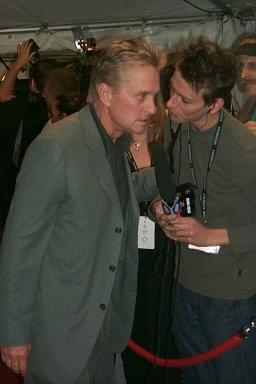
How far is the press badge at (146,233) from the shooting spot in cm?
200

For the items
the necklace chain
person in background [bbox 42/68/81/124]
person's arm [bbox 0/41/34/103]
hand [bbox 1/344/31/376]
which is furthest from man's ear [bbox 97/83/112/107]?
person's arm [bbox 0/41/34/103]

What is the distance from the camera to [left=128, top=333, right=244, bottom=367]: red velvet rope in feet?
5.95

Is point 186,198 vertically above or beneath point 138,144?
beneath

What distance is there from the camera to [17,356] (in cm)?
140

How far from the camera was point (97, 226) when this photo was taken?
1.40m

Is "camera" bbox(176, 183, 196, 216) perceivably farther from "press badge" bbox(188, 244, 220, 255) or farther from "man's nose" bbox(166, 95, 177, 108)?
"man's nose" bbox(166, 95, 177, 108)

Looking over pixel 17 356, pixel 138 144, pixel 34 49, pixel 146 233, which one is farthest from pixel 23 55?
pixel 17 356

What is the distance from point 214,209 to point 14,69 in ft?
5.91

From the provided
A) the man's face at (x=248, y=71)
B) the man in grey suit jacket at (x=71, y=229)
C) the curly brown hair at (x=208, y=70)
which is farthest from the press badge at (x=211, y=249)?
the man's face at (x=248, y=71)

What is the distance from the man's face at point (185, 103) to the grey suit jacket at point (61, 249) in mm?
394

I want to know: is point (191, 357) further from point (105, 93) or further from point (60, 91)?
point (60, 91)

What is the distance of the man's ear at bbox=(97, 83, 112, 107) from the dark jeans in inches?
31.6

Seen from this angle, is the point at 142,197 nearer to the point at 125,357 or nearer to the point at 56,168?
the point at 56,168

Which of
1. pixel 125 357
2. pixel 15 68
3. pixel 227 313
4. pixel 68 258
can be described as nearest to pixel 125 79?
pixel 68 258
